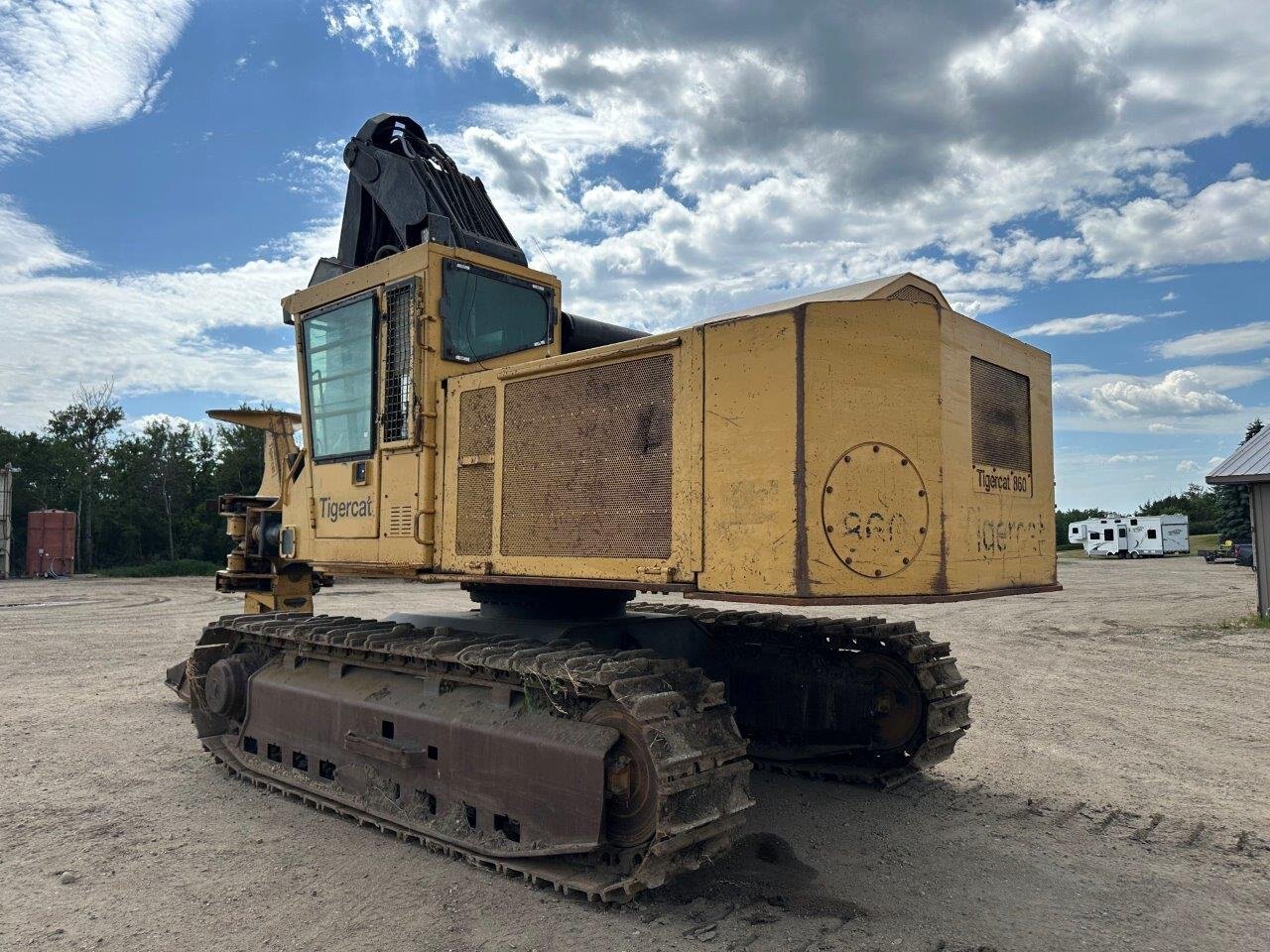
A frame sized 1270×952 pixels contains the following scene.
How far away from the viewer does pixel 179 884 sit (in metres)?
4.50

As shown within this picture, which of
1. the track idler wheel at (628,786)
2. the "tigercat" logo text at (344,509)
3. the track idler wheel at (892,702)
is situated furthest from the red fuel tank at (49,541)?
the track idler wheel at (628,786)

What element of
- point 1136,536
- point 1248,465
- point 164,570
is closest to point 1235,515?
point 1136,536

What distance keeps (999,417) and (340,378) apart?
167 inches

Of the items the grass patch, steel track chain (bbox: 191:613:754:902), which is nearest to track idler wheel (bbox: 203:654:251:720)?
steel track chain (bbox: 191:613:754:902)

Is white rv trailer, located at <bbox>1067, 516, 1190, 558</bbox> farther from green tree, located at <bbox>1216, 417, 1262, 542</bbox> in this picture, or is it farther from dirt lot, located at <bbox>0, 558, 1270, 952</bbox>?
dirt lot, located at <bbox>0, 558, 1270, 952</bbox>

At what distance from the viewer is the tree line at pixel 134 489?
39.6 m

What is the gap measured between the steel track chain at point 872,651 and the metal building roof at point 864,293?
2439 mm

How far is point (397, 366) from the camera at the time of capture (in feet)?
18.7

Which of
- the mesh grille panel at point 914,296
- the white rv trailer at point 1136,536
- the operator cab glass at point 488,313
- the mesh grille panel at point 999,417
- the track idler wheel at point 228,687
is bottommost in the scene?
the track idler wheel at point 228,687

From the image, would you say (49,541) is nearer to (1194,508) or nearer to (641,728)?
(641,728)

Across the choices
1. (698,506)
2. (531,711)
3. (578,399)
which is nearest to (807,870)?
(531,711)

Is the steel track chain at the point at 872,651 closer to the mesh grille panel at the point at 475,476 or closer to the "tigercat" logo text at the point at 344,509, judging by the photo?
the mesh grille panel at the point at 475,476

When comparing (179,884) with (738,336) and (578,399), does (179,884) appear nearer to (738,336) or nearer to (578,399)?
(578,399)

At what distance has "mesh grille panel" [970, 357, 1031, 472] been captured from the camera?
14.7 ft
